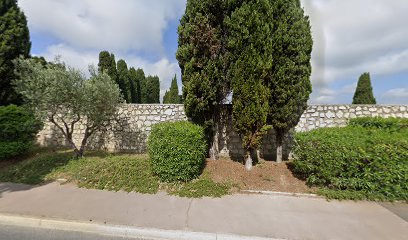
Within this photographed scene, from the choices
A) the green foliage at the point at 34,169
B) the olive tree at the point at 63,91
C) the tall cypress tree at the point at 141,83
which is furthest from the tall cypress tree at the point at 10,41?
the tall cypress tree at the point at 141,83

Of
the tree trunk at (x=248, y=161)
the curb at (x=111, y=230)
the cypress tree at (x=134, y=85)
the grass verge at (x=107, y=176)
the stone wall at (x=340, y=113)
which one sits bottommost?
the curb at (x=111, y=230)

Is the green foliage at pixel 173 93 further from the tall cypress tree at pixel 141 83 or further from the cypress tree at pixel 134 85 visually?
the cypress tree at pixel 134 85

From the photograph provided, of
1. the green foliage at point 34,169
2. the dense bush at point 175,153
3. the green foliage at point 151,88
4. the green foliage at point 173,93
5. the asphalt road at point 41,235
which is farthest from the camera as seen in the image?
the green foliage at point 151,88

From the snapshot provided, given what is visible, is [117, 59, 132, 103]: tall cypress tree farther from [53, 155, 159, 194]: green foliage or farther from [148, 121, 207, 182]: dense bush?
[148, 121, 207, 182]: dense bush

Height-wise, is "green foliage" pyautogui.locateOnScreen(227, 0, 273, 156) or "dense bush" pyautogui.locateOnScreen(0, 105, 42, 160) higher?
"green foliage" pyautogui.locateOnScreen(227, 0, 273, 156)

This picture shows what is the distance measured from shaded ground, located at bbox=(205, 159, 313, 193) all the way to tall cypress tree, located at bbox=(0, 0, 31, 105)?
729 centimetres

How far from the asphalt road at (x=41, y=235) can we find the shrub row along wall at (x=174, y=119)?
430 centimetres

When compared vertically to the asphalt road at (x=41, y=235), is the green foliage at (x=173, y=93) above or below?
above

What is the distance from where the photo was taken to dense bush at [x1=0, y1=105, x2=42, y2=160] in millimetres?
6773

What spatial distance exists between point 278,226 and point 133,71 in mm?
21249

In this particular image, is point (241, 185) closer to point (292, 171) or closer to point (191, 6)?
point (292, 171)

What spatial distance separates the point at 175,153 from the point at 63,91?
393cm

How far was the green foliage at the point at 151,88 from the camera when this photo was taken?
77.0 feet

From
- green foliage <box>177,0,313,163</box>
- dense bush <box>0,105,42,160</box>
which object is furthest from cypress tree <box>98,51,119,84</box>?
green foliage <box>177,0,313,163</box>
